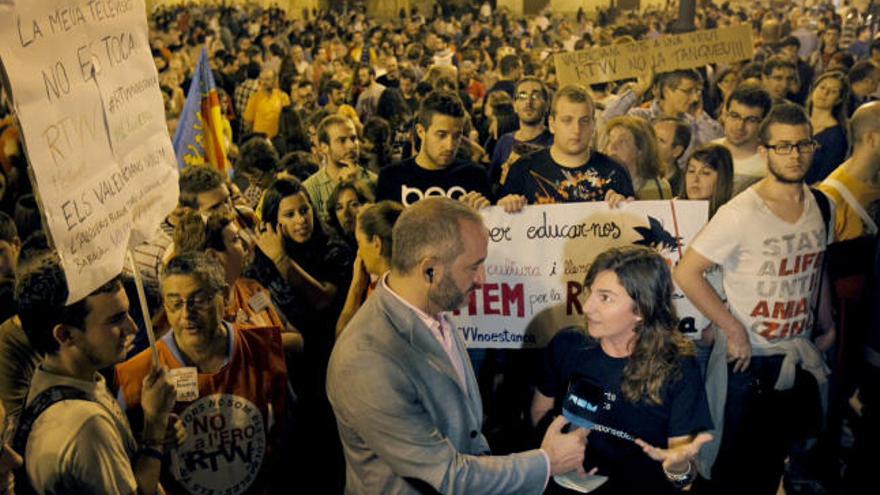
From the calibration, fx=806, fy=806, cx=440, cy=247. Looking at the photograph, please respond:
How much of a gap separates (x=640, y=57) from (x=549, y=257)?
316 cm

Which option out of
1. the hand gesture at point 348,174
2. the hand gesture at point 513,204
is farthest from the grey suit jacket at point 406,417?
the hand gesture at point 348,174

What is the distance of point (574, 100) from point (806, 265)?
62.1 inches

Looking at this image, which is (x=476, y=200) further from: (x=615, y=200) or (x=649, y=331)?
(x=649, y=331)

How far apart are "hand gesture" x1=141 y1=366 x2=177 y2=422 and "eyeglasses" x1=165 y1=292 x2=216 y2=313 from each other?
39cm

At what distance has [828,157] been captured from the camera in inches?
229

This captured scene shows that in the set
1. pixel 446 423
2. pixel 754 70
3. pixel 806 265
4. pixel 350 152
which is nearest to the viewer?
pixel 446 423

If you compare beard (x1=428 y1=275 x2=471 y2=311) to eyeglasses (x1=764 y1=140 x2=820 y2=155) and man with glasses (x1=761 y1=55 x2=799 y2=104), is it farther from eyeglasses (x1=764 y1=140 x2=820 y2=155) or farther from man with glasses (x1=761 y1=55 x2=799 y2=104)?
man with glasses (x1=761 y1=55 x2=799 y2=104)

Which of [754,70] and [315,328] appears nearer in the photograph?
[315,328]

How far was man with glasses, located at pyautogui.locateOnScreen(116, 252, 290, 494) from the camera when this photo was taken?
9.70 feet

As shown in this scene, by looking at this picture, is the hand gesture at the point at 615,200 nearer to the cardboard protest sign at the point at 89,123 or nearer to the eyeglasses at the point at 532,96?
the cardboard protest sign at the point at 89,123

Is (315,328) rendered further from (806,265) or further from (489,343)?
(806,265)

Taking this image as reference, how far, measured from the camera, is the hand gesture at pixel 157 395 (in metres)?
2.59

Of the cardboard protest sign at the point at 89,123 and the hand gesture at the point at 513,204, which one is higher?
the cardboard protest sign at the point at 89,123

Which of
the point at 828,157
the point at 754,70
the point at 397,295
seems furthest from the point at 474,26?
the point at 397,295
